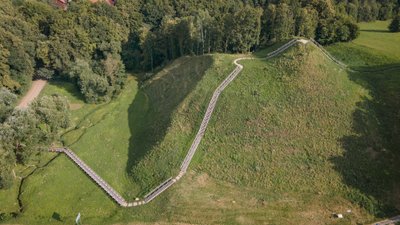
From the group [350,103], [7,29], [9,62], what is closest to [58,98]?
[9,62]

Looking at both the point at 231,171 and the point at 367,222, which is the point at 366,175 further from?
the point at 231,171

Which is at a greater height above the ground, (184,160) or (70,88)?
(70,88)

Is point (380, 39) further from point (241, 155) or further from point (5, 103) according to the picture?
point (5, 103)

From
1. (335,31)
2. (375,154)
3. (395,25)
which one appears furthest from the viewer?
(395,25)

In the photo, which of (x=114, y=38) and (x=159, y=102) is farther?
(x=114, y=38)

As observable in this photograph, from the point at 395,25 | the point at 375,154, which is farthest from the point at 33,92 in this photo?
the point at 395,25

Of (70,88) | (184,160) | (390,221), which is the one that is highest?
(70,88)
